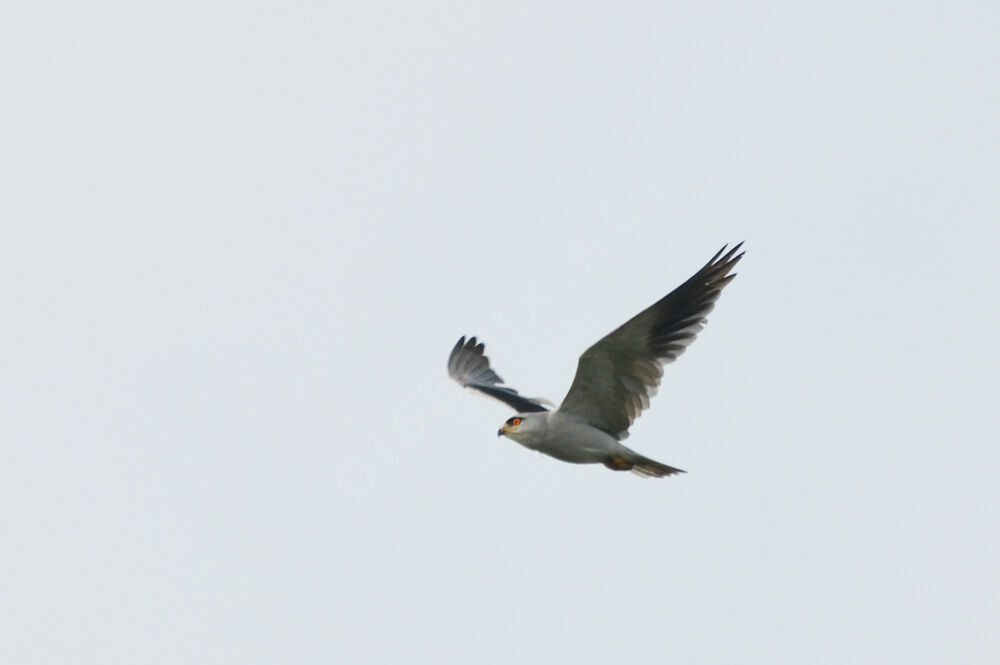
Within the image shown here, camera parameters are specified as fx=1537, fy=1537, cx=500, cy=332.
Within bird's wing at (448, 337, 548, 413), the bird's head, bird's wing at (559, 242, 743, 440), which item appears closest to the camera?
bird's wing at (559, 242, 743, 440)

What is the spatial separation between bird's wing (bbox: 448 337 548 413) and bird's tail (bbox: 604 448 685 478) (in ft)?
10.2

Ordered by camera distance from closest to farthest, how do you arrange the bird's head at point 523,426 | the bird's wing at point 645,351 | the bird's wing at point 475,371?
1. the bird's wing at point 645,351
2. the bird's head at point 523,426
3. the bird's wing at point 475,371

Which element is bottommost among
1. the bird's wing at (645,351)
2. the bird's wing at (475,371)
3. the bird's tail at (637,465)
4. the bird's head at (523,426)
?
the bird's tail at (637,465)

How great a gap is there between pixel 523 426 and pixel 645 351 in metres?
1.59

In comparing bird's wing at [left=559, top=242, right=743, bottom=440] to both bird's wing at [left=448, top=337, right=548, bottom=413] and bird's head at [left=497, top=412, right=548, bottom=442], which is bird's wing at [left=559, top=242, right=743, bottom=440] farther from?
bird's wing at [left=448, top=337, right=548, bottom=413]

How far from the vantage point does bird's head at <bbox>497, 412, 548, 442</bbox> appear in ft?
55.5

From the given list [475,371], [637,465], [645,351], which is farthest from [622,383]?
[475,371]

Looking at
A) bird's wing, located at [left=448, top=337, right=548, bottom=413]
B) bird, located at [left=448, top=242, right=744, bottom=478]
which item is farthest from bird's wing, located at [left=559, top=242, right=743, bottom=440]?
bird's wing, located at [left=448, top=337, right=548, bottom=413]

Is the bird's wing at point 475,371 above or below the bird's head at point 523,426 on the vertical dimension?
above

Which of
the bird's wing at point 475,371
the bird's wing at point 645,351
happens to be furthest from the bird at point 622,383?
the bird's wing at point 475,371

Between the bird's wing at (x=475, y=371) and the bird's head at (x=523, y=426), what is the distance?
3.09 m

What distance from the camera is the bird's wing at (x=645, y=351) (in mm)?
16562

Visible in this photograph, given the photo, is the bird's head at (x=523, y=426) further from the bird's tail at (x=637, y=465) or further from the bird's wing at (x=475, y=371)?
the bird's wing at (x=475, y=371)

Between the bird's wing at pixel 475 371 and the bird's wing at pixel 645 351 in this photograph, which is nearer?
the bird's wing at pixel 645 351
